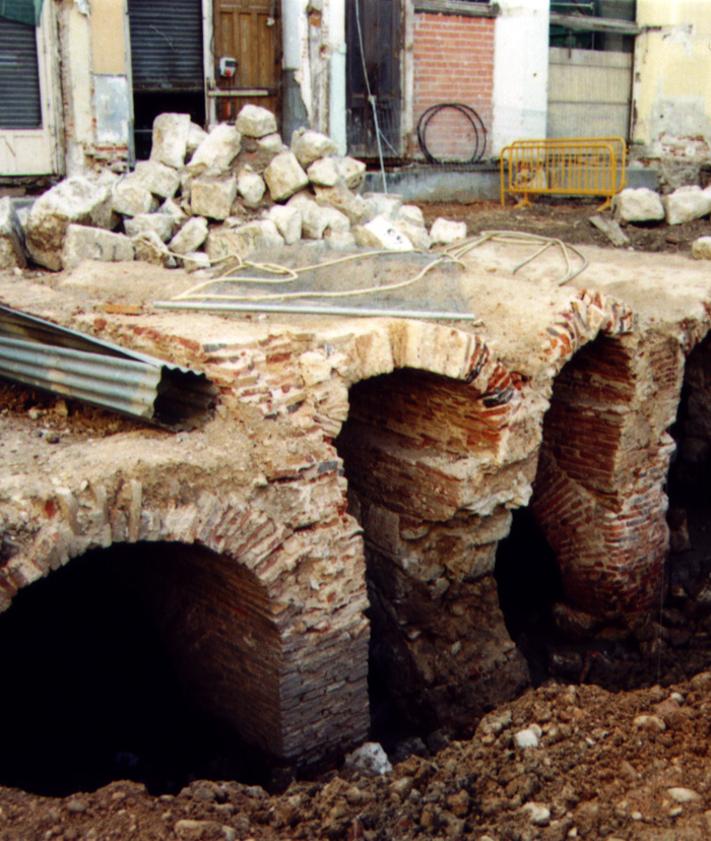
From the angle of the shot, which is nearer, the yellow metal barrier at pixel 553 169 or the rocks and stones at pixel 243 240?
the rocks and stones at pixel 243 240

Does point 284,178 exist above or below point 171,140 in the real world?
below

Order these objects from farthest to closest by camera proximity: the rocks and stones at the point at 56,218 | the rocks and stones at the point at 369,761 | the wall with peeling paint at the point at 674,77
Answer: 1. the wall with peeling paint at the point at 674,77
2. the rocks and stones at the point at 56,218
3. the rocks and stones at the point at 369,761

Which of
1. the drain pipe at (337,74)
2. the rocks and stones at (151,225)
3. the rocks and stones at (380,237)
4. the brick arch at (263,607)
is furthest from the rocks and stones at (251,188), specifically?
the brick arch at (263,607)

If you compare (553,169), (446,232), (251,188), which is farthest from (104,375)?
(553,169)

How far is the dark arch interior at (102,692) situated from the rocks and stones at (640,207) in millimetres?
7945

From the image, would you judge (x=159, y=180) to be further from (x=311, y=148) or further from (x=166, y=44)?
(x=166, y=44)

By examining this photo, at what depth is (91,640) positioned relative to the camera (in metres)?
7.51

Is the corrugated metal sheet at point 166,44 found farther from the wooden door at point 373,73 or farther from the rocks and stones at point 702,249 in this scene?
the rocks and stones at point 702,249

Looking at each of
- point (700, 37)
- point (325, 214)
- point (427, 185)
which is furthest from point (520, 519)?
point (700, 37)

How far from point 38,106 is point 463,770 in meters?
8.60

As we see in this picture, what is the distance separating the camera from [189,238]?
31.0 ft

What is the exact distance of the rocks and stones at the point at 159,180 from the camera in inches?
392

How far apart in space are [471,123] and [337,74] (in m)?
2.47

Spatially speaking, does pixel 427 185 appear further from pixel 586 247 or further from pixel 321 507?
pixel 321 507
